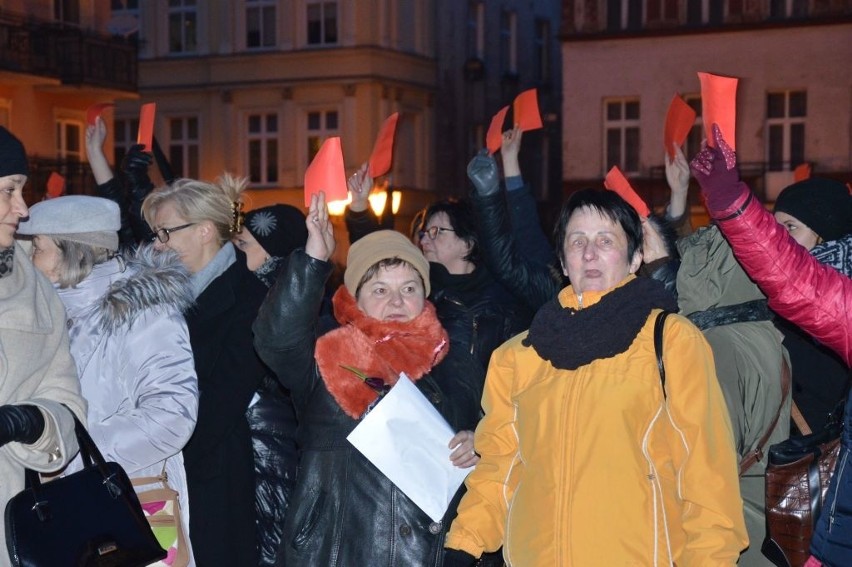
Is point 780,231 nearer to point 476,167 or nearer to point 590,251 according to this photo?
point 590,251

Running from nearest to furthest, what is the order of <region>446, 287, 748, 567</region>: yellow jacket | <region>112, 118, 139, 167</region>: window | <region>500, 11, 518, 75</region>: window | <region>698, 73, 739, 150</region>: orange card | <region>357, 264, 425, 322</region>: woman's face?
<region>446, 287, 748, 567</region>: yellow jacket
<region>698, 73, 739, 150</region>: orange card
<region>357, 264, 425, 322</region>: woman's face
<region>112, 118, 139, 167</region>: window
<region>500, 11, 518, 75</region>: window

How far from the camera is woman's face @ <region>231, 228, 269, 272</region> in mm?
7363

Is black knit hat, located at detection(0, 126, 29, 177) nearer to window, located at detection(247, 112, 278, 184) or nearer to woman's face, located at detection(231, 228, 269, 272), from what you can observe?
woman's face, located at detection(231, 228, 269, 272)

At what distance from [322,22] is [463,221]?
97.3 feet

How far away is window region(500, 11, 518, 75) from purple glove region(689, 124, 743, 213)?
37329mm

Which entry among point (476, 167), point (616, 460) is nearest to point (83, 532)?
point (616, 460)

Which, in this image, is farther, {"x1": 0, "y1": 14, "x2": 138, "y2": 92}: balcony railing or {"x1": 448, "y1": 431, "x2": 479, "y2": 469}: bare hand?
{"x1": 0, "y1": 14, "x2": 138, "y2": 92}: balcony railing

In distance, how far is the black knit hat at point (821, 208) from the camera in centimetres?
558

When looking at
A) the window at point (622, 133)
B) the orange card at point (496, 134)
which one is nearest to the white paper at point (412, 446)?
the orange card at point (496, 134)

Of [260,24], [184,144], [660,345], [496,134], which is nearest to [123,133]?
[184,144]

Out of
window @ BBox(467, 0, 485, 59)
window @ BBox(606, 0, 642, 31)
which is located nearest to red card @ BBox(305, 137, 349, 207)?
window @ BBox(606, 0, 642, 31)

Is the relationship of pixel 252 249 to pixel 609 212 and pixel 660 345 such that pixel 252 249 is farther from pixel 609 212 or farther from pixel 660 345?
pixel 660 345

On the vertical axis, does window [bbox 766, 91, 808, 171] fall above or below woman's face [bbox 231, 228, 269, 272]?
above

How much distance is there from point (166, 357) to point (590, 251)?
1.63 metres
